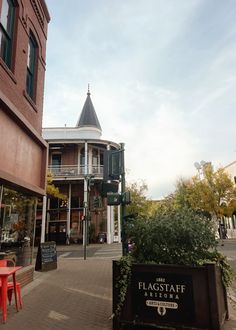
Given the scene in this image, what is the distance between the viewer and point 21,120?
7691 millimetres

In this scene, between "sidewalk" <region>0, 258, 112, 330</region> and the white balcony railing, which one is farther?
the white balcony railing

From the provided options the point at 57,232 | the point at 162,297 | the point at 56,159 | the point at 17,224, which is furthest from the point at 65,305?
the point at 56,159

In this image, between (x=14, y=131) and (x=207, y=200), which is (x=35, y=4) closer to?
(x=14, y=131)

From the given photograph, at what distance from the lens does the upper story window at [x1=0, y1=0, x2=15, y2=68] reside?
757 centimetres

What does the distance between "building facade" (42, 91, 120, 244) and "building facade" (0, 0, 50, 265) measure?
17.8 metres

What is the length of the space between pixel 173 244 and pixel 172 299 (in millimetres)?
792

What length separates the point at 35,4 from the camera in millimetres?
9930

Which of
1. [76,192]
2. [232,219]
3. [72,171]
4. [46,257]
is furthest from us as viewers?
[232,219]

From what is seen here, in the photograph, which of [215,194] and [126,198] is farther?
[215,194]

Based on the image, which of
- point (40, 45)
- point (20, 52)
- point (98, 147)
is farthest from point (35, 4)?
point (98, 147)

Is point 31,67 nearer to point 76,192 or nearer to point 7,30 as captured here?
point 7,30

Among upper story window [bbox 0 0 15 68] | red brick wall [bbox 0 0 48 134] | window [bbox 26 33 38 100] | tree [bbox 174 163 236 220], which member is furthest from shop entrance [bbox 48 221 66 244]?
upper story window [bbox 0 0 15 68]

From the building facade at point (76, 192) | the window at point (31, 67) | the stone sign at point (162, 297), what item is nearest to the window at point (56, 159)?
the building facade at point (76, 192)

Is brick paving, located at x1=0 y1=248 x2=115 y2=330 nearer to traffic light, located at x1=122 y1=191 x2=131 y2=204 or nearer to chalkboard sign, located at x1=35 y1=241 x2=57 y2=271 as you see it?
chalkboard sign, located at x1=35 y1=241 x2=57 y2=271
